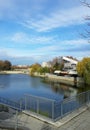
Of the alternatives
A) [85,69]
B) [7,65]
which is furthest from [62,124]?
[7,65]

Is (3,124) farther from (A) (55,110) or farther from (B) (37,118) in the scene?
(A) (55,110)

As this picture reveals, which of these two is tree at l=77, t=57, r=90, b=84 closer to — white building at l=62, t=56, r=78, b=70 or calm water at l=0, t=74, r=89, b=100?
calm water at l=0, t=74, r=89, b=100

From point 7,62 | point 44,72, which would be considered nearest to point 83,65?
point 44,72

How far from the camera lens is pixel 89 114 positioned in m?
12.4

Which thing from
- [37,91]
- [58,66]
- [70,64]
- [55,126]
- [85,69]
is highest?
[70,64]

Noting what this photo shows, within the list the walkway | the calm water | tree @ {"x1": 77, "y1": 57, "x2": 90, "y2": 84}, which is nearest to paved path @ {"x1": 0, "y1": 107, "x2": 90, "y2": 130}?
the walkway

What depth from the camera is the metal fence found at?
1153 centimetres

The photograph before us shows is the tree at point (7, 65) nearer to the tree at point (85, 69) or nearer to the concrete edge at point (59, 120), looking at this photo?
the tree at point (85, 69)

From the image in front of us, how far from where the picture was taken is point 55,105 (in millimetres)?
11586

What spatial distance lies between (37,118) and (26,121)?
65 centimetres

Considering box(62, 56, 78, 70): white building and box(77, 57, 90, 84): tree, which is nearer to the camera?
box(77, 57, 90, 84): tree

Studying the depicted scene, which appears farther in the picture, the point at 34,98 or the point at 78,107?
the point at 78,107

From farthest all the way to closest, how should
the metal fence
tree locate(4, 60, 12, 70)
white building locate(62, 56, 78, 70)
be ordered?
tree locate(4, 60, 12, 70) → white building locate(62, 56, 78, 70) → the metal fence

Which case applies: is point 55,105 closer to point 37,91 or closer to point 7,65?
point 37,91
